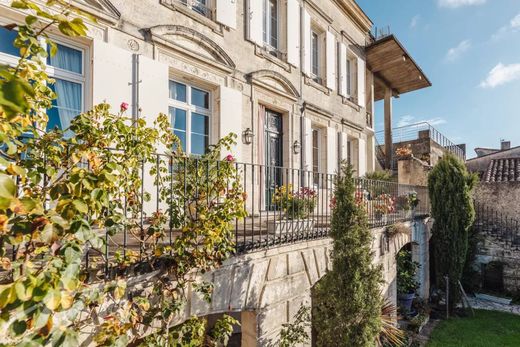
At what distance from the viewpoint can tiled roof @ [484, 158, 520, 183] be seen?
12.5 m

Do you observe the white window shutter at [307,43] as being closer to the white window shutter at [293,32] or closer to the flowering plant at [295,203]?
the white window shutter at [293,32]

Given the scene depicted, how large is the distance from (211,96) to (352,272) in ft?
14.8

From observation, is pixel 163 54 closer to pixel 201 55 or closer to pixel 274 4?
pixel 201 55

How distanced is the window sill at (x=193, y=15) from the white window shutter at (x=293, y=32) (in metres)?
2.37

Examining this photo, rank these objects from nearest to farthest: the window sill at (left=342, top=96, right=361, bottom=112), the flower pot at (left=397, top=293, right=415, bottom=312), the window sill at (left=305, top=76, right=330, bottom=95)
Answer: the flower pot at (left=397, top=293, right=415, bottom=312) → the window sill at (left=305, top=76, right=330, bottom=95) → the window sill at (left=342, top=96, right=361, bottom=112)

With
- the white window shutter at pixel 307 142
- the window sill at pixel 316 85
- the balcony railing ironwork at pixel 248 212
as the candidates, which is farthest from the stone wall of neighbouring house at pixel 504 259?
the window sill at pixel 316 85

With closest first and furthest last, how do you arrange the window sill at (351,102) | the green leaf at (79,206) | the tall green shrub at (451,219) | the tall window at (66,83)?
the green leaf at (79,206), the tall window at (66,83), the tall green shrub at (451,219), the window sill at (351,102)

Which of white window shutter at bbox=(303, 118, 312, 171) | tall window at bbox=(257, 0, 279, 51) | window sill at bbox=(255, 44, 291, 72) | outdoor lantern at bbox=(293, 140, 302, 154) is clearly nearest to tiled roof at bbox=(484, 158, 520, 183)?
white window shutter at bbox=(303, 118, 312, 171)

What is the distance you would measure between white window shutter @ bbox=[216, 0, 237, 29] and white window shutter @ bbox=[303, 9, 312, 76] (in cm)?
273

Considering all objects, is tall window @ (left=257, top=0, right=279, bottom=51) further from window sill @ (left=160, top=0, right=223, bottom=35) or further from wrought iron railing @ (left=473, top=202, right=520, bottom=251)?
wrought iron railing @ (left=473, top=202, right=520, bottom=251)

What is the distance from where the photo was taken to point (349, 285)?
13.6 feet

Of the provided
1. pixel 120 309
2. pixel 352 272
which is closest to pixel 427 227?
pixel 352 272

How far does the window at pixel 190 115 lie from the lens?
584 cm

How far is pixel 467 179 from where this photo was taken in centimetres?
923
